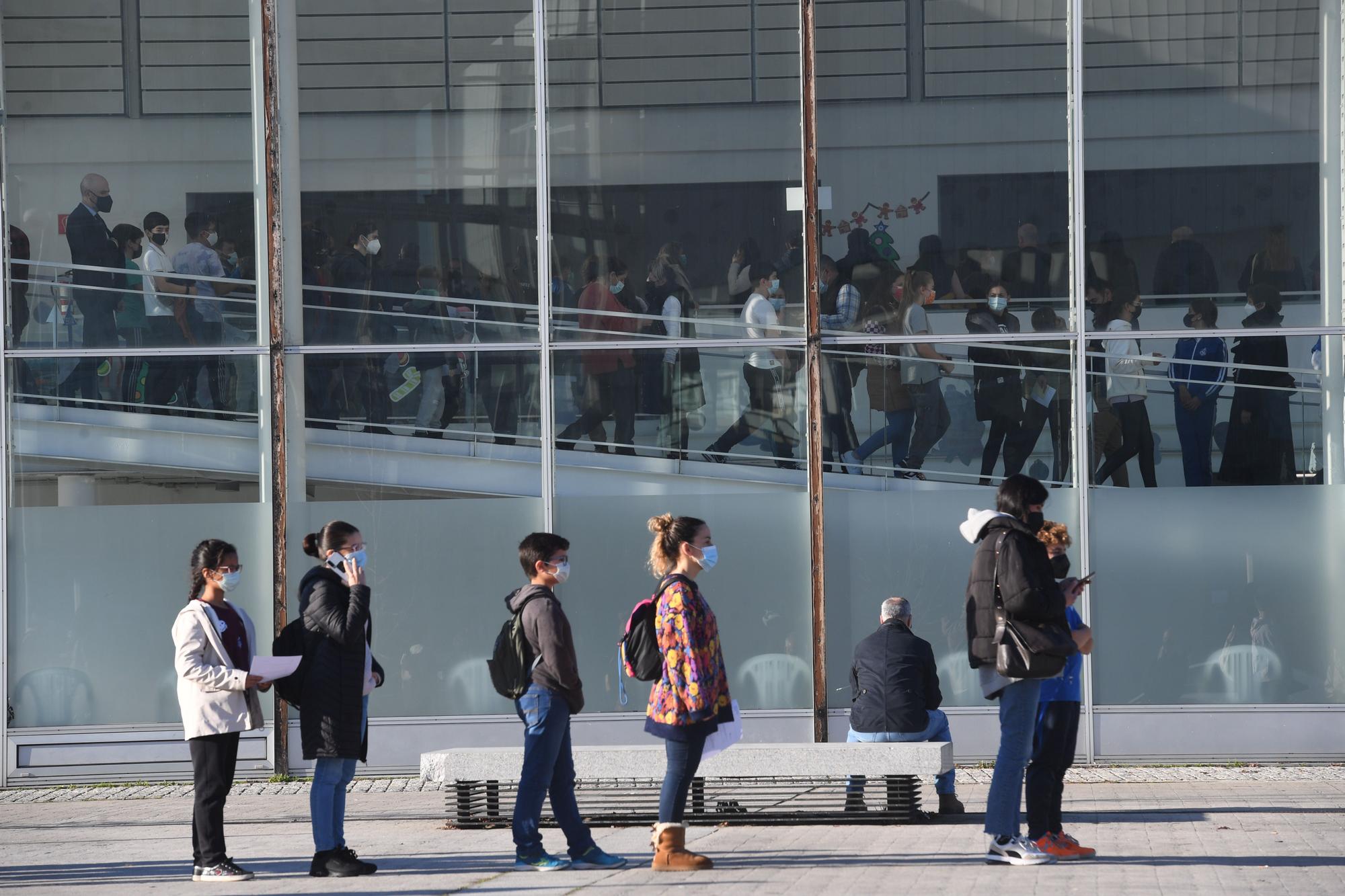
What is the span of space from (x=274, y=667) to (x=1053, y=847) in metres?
3.55

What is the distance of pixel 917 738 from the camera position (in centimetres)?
906

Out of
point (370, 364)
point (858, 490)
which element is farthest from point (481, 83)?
point (858, 490)

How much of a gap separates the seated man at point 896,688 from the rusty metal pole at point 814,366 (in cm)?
205

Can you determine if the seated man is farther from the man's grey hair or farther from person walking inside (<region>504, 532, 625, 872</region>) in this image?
person walking inside (<region>504, 532, 625, 872</region>)

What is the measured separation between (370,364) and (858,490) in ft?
12.1

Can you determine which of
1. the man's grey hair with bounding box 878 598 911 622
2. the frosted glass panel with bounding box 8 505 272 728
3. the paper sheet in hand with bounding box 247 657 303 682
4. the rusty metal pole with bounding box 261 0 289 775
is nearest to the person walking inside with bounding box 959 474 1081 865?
the man's grey hair with bounding box 878 598 911 622

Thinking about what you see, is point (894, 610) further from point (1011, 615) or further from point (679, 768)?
point (679, 768)

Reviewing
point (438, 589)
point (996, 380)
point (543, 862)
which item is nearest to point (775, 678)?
point (438, 589)

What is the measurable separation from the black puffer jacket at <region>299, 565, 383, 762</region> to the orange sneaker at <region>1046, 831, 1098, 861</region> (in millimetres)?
3136

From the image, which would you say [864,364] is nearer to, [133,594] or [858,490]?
[858,490]

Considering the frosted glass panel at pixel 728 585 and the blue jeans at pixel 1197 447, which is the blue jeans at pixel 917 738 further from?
the blue jeans at pixel 1197 447

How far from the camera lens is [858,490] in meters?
11.4

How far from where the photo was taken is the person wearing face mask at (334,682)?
274 inches

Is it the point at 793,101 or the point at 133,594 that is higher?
the point at 793,101
